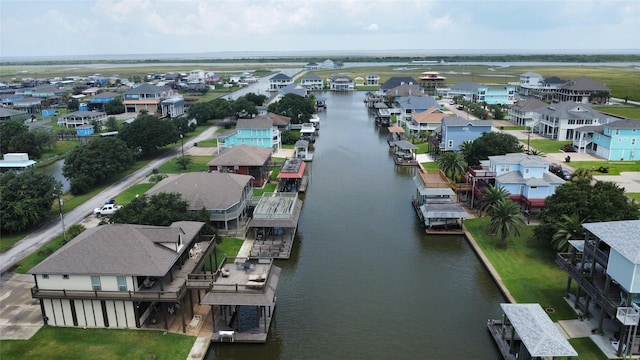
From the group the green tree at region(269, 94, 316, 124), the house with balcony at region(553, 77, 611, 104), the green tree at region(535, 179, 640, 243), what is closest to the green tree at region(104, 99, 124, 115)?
the green tree at region(269, 94, 316, 124)

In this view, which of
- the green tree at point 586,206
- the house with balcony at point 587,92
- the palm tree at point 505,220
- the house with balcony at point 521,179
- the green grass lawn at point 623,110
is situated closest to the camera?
the green tree at point 586,206

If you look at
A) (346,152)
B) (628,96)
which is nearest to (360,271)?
(346,152)

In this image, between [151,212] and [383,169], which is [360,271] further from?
[383,169]

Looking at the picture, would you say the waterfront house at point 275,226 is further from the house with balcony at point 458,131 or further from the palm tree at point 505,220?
the house with balcony at point 458,131

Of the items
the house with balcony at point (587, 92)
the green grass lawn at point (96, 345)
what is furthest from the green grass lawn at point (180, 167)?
the house with balcony at point (587, 92)

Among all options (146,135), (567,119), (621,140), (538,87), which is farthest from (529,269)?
(538,87)

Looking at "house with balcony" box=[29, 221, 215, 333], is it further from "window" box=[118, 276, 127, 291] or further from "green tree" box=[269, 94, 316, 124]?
"green tree" box=[269, 94, 316, 124]

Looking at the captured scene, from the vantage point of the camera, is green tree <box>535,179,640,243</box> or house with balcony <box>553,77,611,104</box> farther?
house with balcony <box>553,77,611,104</box>
